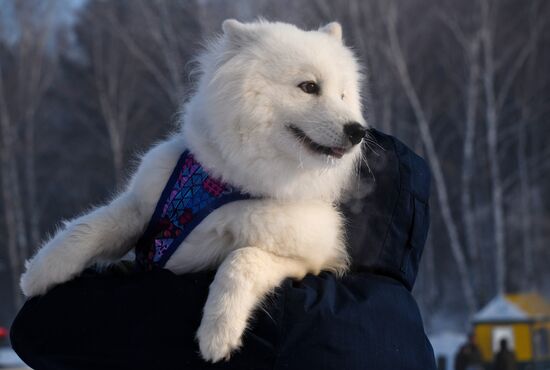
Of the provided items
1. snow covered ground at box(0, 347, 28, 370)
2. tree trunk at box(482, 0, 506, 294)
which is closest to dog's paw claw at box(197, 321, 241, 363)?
snow covered ground at box(0, 347, 28, 370)

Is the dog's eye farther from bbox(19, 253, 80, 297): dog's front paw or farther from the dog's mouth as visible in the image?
bbox(19, 253, 80, 297): dog's front paw

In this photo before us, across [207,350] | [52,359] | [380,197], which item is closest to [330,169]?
[380,197]

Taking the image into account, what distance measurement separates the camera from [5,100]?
71.5 ft

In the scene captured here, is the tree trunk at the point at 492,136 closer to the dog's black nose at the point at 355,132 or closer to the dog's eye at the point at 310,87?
the dog's eye at the point at 310,87

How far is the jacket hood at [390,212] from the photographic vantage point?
84.5 inches

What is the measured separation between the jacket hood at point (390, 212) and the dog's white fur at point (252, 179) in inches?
3.8

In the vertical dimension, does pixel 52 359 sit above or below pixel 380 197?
below

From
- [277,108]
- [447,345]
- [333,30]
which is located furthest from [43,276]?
[447,345]

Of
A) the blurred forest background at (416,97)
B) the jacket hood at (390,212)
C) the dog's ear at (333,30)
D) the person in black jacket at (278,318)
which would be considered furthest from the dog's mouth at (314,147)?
the blurred forest background at (416,97)

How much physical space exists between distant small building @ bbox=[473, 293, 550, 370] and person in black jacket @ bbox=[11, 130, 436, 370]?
447 inches

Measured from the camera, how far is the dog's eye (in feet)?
8.14

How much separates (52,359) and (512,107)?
69.1 feet

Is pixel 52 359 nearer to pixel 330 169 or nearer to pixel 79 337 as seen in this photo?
pixel 79 337

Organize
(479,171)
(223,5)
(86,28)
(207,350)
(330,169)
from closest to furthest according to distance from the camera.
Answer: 1. (207,350)
2. (330,169)
3. (223,5)
4. (479,171)
5. (86,28)
